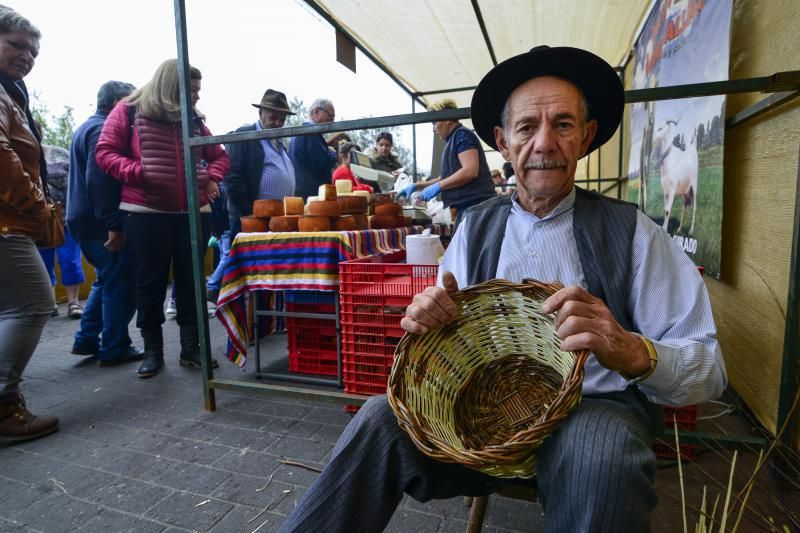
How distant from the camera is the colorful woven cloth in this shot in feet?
8.72

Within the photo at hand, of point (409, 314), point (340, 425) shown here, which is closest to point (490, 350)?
point (409, 314)

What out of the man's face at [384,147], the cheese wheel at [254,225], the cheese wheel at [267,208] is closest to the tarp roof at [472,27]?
the man's face at [384,147]

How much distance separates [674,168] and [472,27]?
281cm

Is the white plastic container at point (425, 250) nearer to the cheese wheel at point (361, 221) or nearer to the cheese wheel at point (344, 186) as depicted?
the cheese wheel at point (361, 221)

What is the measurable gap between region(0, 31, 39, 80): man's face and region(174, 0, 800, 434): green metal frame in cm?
78

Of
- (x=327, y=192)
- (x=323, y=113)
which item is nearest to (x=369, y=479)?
(x=327, y=192)

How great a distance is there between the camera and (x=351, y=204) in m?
3.11

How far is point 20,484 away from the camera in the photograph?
2.00 meters

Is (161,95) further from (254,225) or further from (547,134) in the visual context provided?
(547,134)

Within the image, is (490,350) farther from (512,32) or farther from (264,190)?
(512,32)

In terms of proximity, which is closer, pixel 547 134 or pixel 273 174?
pixel 547 134

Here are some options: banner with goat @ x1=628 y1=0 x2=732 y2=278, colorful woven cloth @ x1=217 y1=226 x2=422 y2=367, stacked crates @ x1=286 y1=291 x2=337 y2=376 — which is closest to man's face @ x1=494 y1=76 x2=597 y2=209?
colorful woven cloth @ x1=217 y1=226 x2=422 y2=367

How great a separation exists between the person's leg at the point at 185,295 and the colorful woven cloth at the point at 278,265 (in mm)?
732

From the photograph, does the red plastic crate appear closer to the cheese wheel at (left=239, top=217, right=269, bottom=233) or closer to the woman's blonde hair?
the cheese wheel at (left=239, top=217, right=269, bottom=233)
